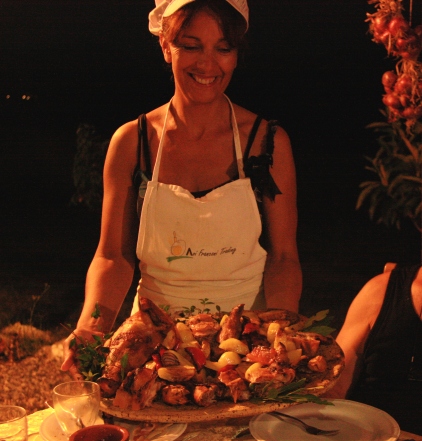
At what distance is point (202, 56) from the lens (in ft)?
7.58

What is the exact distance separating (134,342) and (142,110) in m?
5.26

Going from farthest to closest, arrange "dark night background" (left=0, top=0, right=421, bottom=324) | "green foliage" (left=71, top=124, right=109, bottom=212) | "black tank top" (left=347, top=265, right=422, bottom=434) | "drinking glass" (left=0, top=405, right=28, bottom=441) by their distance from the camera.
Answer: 1. "green foliage" (left=71, top=124, right=109, bottom=212)
2. "dark night background" (left=0, top=0, right=421, bottom=324)
3. "black tank top" (left=347, top=265, right=422, bottom=434)
4. "drinking glass" (left=0, top=405, right=28, bottom=441)

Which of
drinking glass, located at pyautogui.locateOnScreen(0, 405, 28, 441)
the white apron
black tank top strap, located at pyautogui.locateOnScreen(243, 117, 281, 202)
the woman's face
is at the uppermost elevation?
the woman's face

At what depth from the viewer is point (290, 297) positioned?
234cm

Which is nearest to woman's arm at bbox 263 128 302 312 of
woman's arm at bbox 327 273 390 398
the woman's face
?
woman's arm at bbox 327 273 390 398

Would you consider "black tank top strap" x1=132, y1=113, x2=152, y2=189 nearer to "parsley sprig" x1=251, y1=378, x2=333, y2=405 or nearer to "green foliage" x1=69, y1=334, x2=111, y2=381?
"green foliage" x1=69, y1=334, x2=111, y2=381

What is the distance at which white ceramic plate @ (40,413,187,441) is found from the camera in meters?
1.47

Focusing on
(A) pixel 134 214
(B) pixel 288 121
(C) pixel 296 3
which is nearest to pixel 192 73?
(A) pixel 134 214

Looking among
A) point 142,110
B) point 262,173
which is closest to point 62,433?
point 262,173

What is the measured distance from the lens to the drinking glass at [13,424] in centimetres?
135

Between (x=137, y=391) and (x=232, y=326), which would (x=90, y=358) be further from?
(x=232, y=326)

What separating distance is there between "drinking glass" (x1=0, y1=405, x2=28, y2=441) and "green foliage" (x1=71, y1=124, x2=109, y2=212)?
18.1ft

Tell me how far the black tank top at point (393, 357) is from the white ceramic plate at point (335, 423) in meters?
0.57

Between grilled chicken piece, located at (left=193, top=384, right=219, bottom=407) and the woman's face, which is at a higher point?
the woman's face
